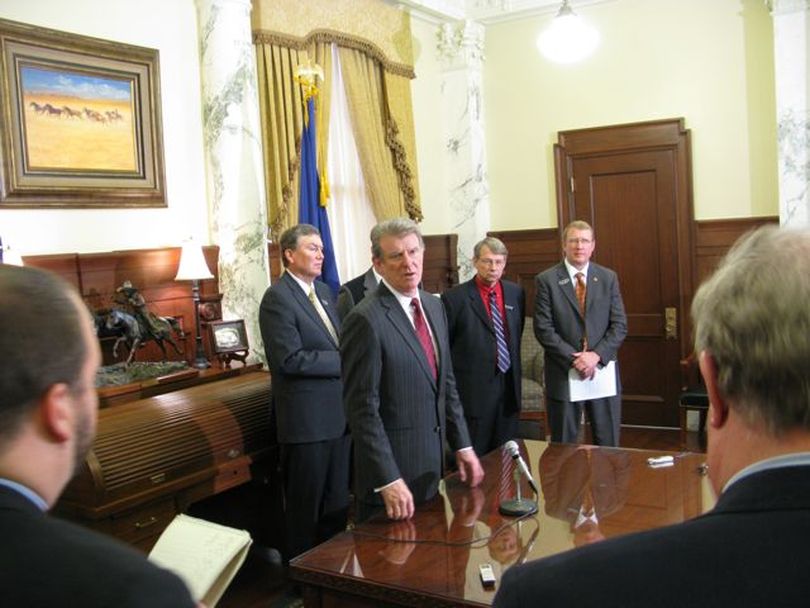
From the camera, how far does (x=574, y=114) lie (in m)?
6.54

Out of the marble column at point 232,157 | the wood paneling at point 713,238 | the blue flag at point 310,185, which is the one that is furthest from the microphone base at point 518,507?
the wood paneling at point 713,238

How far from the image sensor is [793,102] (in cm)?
548

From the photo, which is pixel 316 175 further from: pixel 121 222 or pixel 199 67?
pixel 121 222

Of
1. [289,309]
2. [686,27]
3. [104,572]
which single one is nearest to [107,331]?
[289,309]

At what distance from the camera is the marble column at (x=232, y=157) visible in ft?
14.7

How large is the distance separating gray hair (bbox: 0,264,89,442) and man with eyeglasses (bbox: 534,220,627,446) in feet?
11.7

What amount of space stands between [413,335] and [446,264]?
3.99 meters

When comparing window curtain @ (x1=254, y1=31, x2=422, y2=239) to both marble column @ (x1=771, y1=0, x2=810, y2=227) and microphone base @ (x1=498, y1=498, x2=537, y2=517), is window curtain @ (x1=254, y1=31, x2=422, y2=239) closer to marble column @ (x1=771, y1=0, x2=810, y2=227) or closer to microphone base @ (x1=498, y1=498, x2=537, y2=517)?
marble column @ (x1=771, y1=0, x2=810, y2=227)

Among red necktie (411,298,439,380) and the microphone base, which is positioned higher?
red necktie (411,298,439,380)

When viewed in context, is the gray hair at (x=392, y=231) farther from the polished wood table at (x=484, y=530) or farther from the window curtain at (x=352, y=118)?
the window curtain at (x=352, y=118)

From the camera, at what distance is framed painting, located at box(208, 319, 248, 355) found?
4.08 meters

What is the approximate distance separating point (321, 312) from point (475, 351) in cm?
98

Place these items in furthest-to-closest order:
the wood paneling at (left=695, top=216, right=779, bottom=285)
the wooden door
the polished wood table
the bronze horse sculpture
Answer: the wooden door < the wood paneling at (left=695, top=216, right=779, bottom=285) < the bronze horse sculpture < the polished wood table

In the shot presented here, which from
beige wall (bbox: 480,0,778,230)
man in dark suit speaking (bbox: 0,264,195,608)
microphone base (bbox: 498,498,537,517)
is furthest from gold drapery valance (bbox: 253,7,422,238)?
man in dark suit speaking (bbox: 0,264,195,608)
